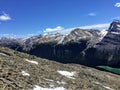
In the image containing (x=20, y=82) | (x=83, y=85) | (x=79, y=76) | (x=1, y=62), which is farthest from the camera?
(x=79, y=76)

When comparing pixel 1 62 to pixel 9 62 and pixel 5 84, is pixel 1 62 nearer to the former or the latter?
pixel 9 62

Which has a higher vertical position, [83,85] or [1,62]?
[1,62]

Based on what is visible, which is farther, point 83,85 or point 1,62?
point 83,85

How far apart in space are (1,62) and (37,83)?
7.33 metres

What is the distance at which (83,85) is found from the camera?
45062 millimetres

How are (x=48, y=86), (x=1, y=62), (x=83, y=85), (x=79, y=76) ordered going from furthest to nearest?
(x=79, y=76) → (x=83, y=85) → (x=1, y=62) → (x=48, y=86)

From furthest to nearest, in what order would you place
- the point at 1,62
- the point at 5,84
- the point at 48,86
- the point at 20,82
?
the point at 1,62, the point at 48,86, the point at 20,82, the point at 5,84

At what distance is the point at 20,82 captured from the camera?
35.6 m

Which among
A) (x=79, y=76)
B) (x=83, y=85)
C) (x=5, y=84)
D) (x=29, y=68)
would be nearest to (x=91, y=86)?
(x=83, y=85)

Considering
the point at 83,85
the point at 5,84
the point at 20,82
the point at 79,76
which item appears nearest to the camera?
the point at 5,84

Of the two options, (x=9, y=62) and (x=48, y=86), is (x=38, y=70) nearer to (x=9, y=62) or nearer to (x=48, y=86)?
(x=9, y=62)

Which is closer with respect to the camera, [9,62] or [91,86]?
[9,62]

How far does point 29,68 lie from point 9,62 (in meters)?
3.24

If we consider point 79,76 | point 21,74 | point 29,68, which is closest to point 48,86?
point 21,74
